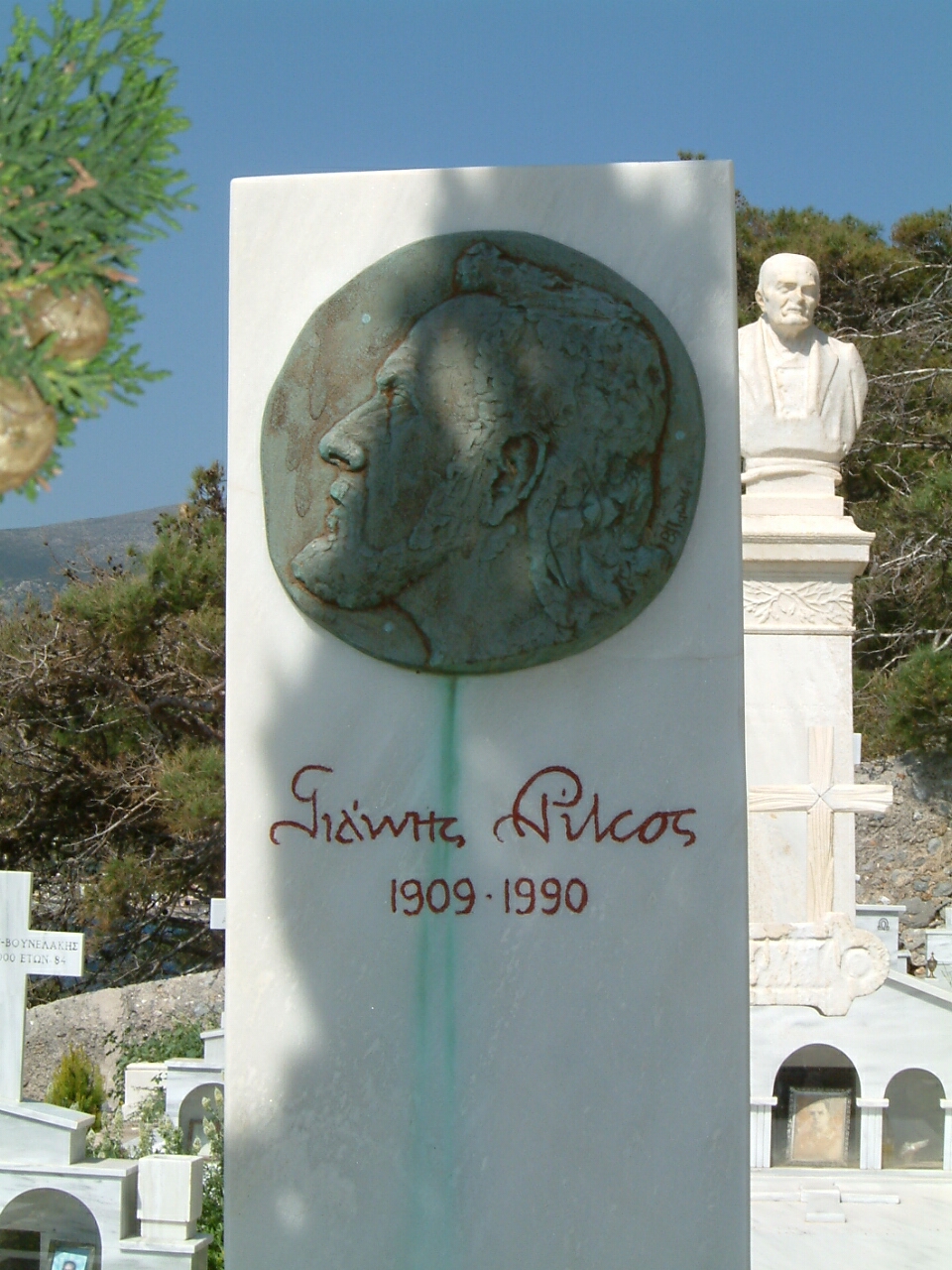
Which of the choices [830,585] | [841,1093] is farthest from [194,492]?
[841,1093]

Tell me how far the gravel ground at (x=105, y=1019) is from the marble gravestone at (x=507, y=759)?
15.6 ft

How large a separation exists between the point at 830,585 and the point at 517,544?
3.14 meters

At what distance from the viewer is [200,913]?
10.1m

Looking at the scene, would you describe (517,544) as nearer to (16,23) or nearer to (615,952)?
(615,952)

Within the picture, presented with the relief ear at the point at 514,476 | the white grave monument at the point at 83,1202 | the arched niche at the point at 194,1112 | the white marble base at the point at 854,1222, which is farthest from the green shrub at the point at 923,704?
the relief ear at the point at 514,476

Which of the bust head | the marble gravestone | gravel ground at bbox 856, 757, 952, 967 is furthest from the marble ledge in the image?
gravel ground at bbox 856, 757, 952, 967

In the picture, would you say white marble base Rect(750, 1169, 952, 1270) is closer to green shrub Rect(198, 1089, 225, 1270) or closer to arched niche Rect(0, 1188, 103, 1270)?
green shrub Rect(198, 1089, 225, 1270)

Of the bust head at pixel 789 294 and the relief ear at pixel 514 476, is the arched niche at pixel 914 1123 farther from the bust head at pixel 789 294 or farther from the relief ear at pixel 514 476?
the relief ear at pixel 514 476

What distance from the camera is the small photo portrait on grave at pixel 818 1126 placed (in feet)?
16.0

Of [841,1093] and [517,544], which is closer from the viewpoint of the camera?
[517,544]

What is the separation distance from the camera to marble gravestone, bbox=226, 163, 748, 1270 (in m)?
2.58

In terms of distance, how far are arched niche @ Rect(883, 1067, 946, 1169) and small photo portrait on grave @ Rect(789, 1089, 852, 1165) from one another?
0.16 meters

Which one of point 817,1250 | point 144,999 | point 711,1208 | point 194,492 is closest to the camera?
point 711,1208

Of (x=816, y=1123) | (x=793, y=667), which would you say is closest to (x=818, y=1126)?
(x=816, y=1123)
